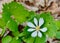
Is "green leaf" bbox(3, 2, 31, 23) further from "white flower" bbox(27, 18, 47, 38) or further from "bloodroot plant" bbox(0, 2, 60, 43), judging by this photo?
"white flower" bbox(27, 18, 47, 38)

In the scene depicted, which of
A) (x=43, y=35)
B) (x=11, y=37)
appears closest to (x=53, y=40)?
(x=43, y=35)

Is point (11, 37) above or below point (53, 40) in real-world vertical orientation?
above

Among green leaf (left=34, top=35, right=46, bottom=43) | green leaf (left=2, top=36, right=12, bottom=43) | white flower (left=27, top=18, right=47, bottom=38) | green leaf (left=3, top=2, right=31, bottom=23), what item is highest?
green leaf (left=3, top=2, right=31, bottom=23)

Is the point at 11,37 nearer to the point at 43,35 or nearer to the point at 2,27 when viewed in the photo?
the point at 2,27

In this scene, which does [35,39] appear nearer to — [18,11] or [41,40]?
[41,40]

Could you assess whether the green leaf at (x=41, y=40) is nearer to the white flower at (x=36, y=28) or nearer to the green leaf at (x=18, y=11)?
the white flower at (x=36, y=28)

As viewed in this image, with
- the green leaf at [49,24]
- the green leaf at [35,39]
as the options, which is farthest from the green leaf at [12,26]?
the green leaf at [49,24]

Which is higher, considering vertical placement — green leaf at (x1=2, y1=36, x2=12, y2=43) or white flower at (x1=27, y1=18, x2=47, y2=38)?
white flower at (x1=27, y1=18, x2=47, y2=38)

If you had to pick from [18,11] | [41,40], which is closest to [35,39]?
[41,40]

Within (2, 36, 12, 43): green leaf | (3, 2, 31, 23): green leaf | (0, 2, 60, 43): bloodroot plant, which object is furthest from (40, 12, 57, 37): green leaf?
(2, 36, 12, 43): green leaf
